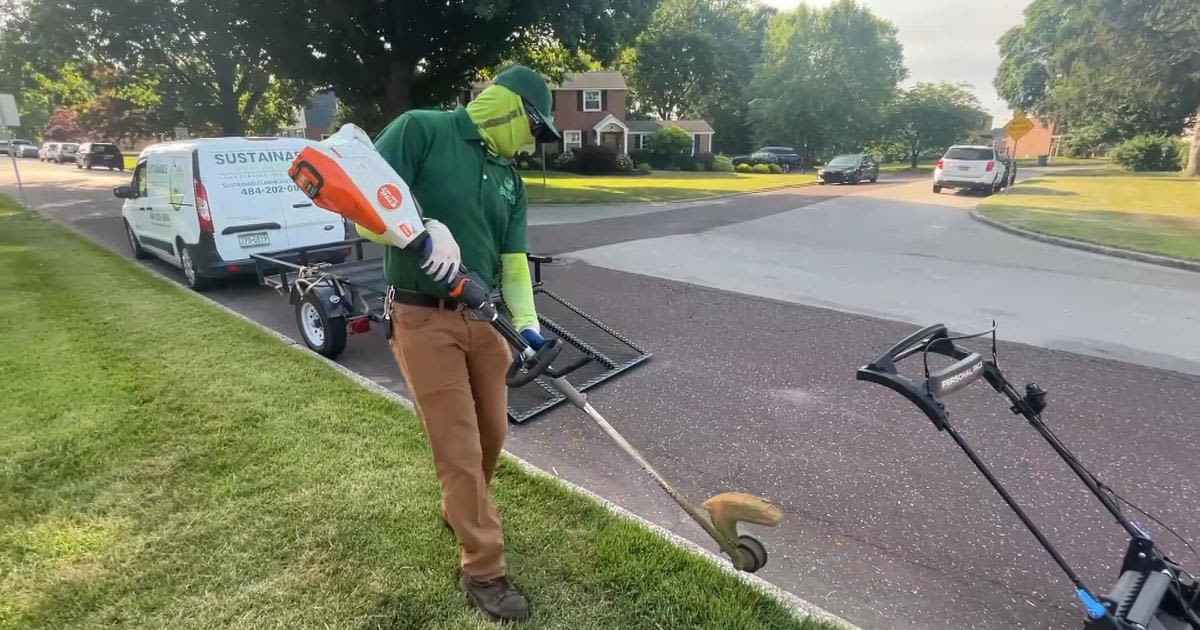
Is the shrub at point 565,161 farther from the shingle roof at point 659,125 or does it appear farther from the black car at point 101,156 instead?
the black car at point 101,156

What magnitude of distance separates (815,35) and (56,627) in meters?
57.4

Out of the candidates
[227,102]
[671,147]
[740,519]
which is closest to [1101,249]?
[740,519]

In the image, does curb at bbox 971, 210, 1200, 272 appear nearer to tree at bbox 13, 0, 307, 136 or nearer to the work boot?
the work boot

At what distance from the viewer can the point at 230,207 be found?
802 centimetres

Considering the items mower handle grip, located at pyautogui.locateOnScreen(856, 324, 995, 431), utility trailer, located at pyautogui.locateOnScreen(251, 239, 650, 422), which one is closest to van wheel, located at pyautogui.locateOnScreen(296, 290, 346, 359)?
utility trailer, located at pyautogui.locateOnScreen(251, 239, 650, 422)

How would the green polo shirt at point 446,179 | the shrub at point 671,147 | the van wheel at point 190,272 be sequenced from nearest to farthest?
the green polo shirt at point 446,179 < the van wheel at point 190,272 < the shrub at point 671,147

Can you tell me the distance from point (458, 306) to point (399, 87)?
18901 mm

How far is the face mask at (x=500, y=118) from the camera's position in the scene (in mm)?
2447

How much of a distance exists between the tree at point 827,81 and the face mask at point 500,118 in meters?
52.5

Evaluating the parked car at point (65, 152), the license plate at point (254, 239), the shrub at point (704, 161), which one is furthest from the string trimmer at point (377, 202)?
the parked car at point (65, 152)

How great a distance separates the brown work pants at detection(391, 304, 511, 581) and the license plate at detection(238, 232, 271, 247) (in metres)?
6.77

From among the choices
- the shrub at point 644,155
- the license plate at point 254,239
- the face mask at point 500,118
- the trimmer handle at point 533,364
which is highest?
the shrub at point 644,155

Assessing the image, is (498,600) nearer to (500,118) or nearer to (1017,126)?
(500,118)

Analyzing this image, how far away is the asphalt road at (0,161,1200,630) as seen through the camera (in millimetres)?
3012
